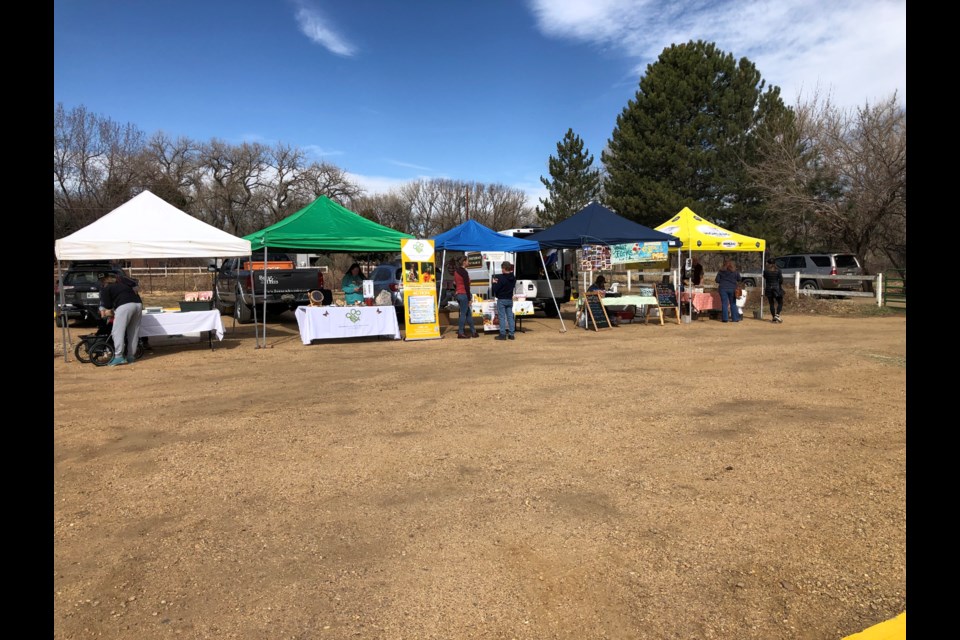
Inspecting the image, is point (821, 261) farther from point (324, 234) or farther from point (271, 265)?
point (271, 265)

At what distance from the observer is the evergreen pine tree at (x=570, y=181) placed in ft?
152

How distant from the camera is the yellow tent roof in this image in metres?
15.7

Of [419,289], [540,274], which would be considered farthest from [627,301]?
[419,289]

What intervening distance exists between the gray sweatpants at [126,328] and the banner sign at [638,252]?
1019 centimetres

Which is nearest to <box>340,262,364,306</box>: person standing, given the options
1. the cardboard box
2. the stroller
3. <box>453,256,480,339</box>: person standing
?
<box>453,256,480,339</box>: person standing

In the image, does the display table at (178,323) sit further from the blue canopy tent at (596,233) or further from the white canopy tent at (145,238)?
the blue canopy tent at (596,233)

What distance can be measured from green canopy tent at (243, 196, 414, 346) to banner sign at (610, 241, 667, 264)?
5339 mm

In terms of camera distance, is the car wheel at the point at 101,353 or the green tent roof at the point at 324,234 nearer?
the car wheel at the point at 101,353

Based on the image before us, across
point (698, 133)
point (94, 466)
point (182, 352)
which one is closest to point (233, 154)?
point (698, 133)

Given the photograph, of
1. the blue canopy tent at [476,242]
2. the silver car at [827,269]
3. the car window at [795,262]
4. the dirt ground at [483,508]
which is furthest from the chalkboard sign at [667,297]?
the car window at [795,262]

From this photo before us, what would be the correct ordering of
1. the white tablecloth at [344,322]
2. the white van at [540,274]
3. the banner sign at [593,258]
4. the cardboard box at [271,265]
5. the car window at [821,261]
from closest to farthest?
the white tablecloth at [344,322]
the banner sign at [593,258]
the cardboard box at [271,265]
the white van at [540,274]
the car window at [821,261]

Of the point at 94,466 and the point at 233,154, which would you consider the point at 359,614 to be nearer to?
the point at 94,466

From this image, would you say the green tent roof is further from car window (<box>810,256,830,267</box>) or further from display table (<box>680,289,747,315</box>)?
car window (<box>810,256,830,267</box>)
